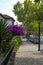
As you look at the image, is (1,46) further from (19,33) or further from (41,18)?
(19,33)

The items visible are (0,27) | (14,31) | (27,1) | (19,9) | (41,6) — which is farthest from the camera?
(19,9)

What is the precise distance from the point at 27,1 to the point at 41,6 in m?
30.1

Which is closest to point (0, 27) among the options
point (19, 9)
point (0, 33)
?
point (0, 33)

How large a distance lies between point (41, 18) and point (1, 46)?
1310 cm

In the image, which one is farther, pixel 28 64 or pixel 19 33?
pixel 19 33

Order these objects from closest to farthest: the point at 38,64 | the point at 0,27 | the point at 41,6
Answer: the point at 0,27 < the point at 38,64 < the point at 41,6

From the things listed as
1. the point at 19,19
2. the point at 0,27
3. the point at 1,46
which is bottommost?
the point at 19,19

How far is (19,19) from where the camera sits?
72.1 meters

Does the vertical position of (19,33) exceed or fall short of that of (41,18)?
it falls short

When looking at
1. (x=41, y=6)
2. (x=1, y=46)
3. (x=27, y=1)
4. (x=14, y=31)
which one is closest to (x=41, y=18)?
(x=41, y=6)

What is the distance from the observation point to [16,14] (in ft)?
228

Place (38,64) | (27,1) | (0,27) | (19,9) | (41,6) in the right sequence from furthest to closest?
(19,9), (27,1), (41,6), (38,64), (0,27)

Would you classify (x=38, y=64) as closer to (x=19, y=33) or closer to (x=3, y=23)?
(x=3, y=23)

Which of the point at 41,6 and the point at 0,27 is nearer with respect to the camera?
the point at 0,27
